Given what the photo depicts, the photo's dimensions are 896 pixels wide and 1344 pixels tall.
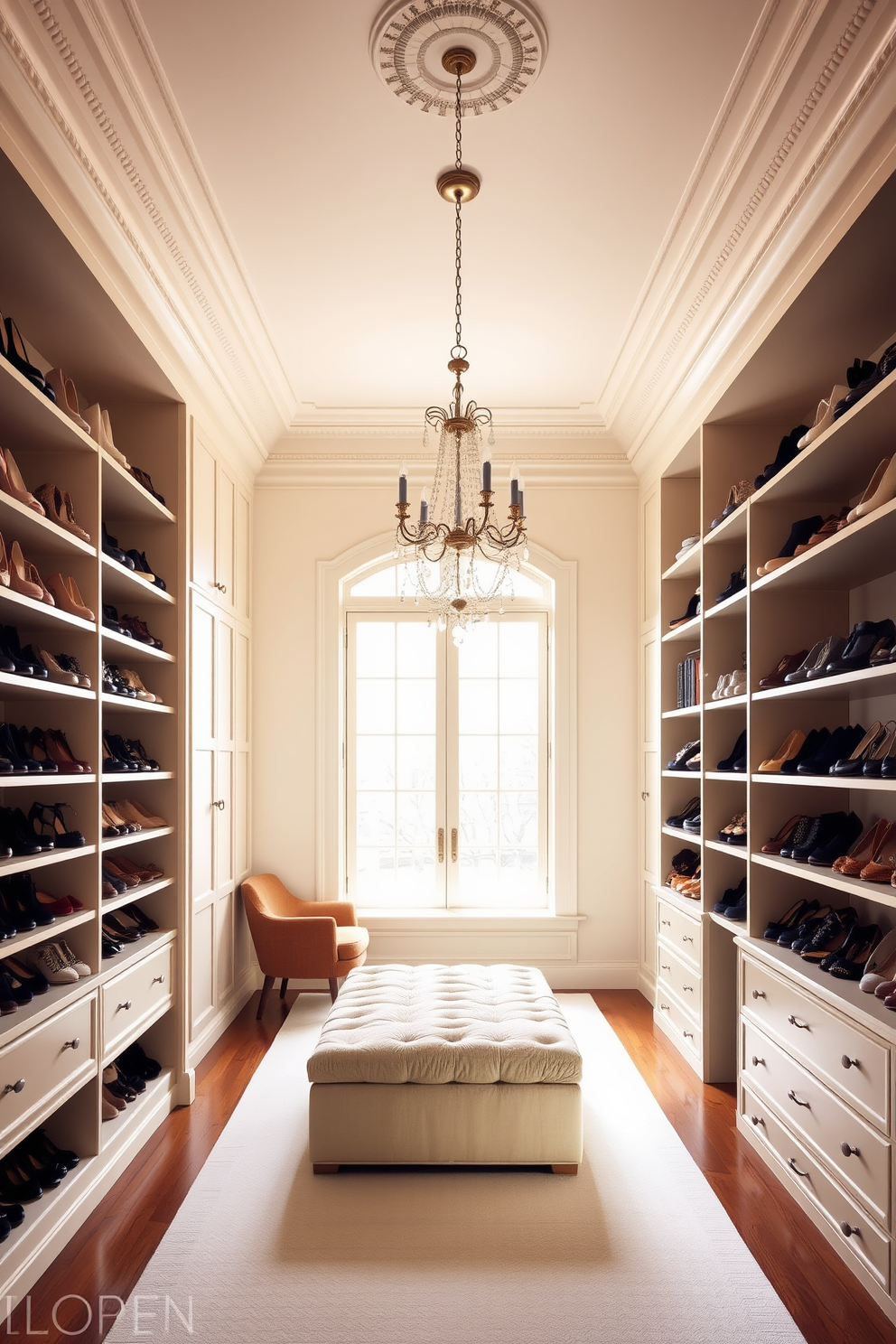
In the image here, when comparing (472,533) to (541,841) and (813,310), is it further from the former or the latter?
(541,841)

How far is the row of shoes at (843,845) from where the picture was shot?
2859mm

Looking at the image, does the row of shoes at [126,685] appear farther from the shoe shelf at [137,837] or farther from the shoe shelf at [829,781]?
the shoe shelf at [829,781]

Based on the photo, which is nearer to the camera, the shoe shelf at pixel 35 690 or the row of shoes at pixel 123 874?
the shoe shelf at pixel 35 690

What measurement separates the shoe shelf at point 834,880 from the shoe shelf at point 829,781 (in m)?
0.28

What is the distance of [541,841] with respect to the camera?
588cm

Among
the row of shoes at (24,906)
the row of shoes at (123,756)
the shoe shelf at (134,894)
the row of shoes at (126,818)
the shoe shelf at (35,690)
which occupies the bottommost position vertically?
the shoe shelf at (134,894)

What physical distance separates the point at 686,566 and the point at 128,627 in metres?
2.78

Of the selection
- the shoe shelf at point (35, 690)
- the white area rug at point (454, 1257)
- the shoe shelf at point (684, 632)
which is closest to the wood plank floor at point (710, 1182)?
the white area rug at point (454, 1257)

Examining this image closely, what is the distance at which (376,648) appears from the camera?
5957mm

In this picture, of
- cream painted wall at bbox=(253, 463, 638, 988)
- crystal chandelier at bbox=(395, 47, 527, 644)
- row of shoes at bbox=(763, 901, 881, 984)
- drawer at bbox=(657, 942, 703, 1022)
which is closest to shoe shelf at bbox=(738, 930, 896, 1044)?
row of shoes at bbox=(763, 901, 881, 984)

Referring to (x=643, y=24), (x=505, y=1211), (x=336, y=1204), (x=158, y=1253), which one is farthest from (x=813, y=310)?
(x=158, y=1253)

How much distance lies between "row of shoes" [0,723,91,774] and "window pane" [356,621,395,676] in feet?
9.40

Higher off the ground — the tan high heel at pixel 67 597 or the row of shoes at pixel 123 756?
the tan high heel at pixel 67 597

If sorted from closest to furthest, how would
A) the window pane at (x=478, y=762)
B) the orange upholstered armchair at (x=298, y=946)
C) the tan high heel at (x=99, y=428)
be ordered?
the tan high heel at (x=99, y=428)
the orange upholstered armchair at (x=298, y=946)
the window pane at (x=478, y=762)
